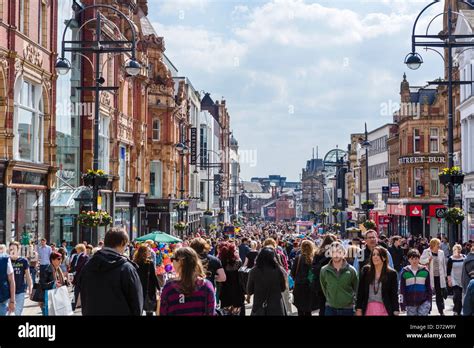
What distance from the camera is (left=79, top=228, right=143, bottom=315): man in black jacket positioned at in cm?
702

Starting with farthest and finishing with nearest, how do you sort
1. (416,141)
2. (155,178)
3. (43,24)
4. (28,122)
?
(416,141) < (155,178) < (43,24) < (28,122)

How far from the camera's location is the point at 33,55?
91.6 feet

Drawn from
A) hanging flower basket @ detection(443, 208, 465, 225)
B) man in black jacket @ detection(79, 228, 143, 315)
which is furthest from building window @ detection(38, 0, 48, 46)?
man in black jacket @ detection(79, 228, 143, 315)

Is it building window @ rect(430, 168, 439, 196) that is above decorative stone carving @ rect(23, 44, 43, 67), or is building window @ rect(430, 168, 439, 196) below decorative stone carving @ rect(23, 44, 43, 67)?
below

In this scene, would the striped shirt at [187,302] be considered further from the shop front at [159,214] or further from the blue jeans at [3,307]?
the shop front at [159,214]

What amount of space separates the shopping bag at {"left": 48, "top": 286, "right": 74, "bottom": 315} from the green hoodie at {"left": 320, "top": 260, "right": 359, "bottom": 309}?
3.19 m

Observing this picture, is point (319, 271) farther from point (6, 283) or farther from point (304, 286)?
point (6, 283)

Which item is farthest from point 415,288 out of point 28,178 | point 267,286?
point 28,178

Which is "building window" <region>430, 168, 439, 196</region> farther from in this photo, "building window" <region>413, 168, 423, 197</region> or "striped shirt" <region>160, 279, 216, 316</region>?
"striped shirt" <region>160, 279, 216, 316</region>

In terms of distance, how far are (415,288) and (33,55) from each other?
2008 cm

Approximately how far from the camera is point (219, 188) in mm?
109500

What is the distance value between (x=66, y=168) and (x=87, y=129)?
11.3 ft

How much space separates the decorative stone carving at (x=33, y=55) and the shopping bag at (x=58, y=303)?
64.5ft

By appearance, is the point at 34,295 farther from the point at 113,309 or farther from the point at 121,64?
the point at 121,64
